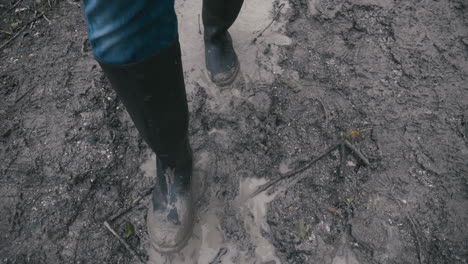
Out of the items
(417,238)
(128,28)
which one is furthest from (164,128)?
(417,238)

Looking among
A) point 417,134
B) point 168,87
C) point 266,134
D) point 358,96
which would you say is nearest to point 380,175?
point 417,134

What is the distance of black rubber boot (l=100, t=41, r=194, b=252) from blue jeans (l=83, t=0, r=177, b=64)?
3 centimetres

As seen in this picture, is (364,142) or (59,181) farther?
(364,142)

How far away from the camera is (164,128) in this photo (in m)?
1.04

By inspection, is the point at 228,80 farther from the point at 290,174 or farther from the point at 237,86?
the point at 290,174

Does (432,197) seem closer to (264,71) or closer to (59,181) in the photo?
(264,71)

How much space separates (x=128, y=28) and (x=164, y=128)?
365 mm

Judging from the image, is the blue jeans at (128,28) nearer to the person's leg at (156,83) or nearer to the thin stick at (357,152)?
the person's leg at (156,83)

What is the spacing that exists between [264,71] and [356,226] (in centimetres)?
89

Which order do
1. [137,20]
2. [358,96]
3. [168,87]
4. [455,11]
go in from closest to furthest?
[137,20] → [168,87] → [358,96] → [455,11]

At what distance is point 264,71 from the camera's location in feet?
5.94

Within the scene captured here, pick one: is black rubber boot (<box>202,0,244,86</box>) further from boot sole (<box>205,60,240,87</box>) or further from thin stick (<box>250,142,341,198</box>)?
thin stick (<box>250,142,341,198</box>)

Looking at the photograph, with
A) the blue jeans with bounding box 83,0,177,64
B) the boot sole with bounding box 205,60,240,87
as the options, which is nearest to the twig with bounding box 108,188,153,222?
the boot sole with bounding box 205,60,240,87

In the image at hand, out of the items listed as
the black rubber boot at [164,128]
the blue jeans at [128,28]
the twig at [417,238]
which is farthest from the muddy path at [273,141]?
the blue jeans at [128,28]
